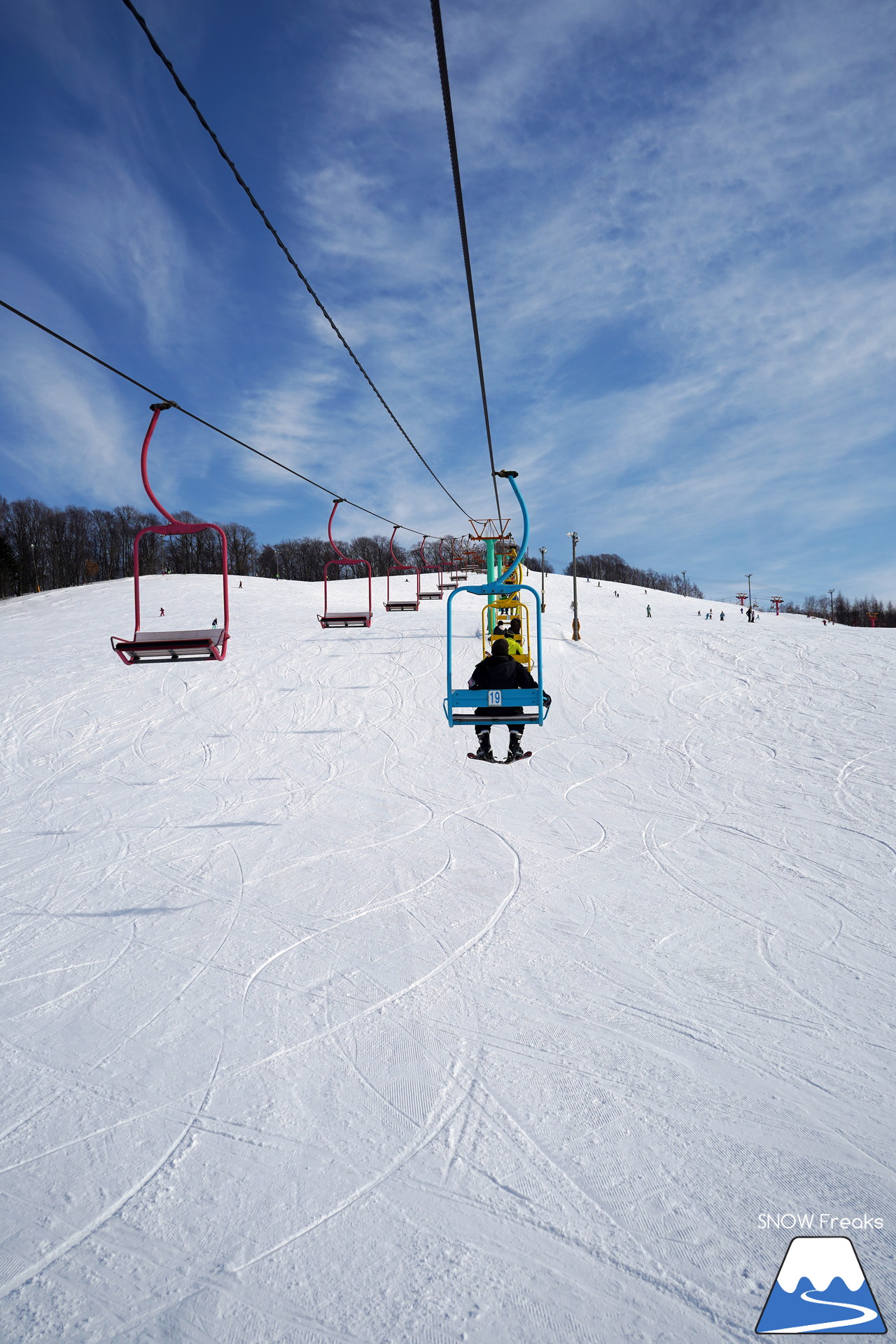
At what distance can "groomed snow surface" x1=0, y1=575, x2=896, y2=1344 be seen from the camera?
4.35 metres

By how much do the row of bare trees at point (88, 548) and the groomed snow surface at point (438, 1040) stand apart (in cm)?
6050

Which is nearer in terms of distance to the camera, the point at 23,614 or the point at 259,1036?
the point at 259,1036

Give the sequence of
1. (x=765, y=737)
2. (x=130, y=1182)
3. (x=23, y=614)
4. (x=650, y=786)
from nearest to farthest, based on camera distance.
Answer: (x=130, y=1182)
(x=650, y=786)
(x=765, y=737)
(x=23, y=614)

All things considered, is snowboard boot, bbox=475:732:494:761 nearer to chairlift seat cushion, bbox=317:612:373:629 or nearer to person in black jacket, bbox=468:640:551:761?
person in black jacket, bbox=468:640:551:761

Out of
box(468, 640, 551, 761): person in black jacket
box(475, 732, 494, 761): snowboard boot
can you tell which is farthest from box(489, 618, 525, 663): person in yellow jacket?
box(475, 732, 494, 761): snowboard boot

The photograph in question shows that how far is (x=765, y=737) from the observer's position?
1802cm

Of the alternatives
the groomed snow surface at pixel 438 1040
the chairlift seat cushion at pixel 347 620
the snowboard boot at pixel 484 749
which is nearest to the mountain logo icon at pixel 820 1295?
the groomed snow surface at pixel 438 1040

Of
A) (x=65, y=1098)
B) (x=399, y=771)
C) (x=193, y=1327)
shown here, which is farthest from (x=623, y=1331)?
(x=399, y=771)

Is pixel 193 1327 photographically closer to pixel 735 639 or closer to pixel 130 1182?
pixel 130 1182

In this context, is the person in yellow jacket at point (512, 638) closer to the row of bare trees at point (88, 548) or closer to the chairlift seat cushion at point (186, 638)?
the chairlift seat cushion at point (186, 638)

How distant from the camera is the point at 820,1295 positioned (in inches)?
Answer: 168

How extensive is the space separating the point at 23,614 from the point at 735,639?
40.6m

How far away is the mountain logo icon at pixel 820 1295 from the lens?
13.3ft

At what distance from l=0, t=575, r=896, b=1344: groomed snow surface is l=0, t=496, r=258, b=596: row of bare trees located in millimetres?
60496
